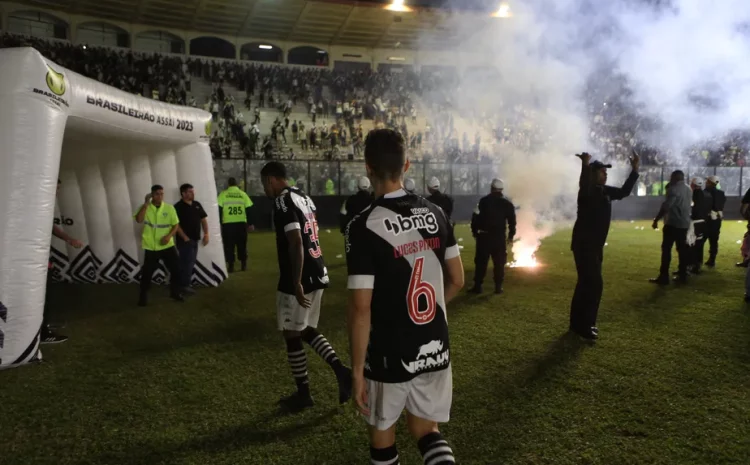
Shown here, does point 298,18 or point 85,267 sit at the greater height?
point 298,18

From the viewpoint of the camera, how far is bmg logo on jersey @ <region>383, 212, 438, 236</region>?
7.17ft

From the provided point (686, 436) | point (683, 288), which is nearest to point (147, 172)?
point (686, 436)

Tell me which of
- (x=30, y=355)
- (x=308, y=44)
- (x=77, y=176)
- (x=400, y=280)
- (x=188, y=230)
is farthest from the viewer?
(x=308, y=44)

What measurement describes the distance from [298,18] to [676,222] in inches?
1113

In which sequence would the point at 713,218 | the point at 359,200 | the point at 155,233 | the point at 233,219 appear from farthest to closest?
the point at 713,218 < the point at 233,219 < the point at 359,200 < the point at 155,233

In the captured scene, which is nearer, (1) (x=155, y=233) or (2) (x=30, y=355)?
(2) (x=30, y=355)

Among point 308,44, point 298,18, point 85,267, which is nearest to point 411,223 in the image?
point 85,267

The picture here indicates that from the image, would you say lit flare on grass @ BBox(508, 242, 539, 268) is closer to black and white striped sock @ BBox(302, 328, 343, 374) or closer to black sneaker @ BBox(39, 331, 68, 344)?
black and white striped sock @ BBox(302, 328, 343, 374)

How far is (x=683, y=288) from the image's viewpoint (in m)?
8.63

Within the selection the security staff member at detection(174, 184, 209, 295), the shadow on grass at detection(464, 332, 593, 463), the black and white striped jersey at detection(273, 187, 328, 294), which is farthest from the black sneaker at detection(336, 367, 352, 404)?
the security staff member at detection(174, 184, 209, 295)

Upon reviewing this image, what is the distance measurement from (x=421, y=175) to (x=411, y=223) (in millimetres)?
20817

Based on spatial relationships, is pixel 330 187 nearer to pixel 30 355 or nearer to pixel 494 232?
pixel 494 232

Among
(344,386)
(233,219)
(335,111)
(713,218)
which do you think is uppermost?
(335,111)

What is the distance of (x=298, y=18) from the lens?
104ft
